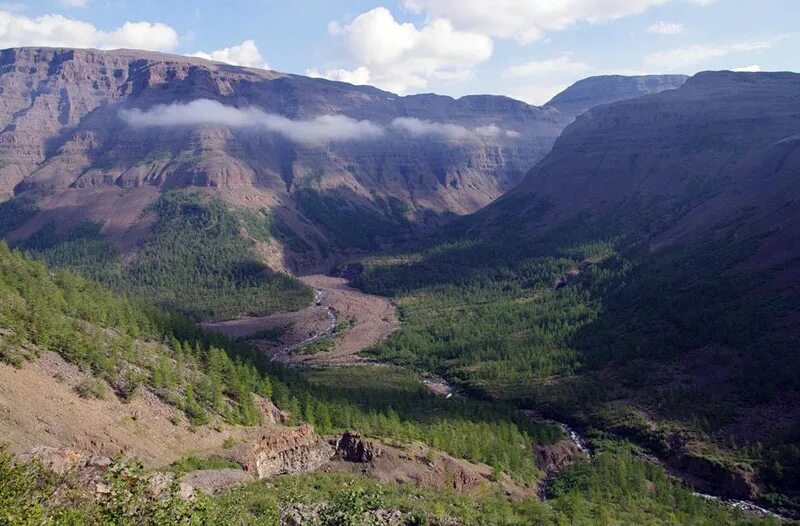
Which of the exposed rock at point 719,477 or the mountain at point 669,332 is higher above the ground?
the mountain at point 669,332

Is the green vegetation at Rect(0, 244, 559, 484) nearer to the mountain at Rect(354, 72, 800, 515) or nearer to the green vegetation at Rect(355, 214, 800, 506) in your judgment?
the green vegetation at Rect(355, 214, 800, 506)

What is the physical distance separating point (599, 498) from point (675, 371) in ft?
153

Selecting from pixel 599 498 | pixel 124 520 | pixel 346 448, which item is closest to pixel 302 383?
pixel 346 448

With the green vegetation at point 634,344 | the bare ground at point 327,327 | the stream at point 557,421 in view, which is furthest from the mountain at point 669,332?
the bare ground at point 327,327

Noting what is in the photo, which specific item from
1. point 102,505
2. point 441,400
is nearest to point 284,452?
point 102,505

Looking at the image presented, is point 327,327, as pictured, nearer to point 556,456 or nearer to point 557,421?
point 557,421

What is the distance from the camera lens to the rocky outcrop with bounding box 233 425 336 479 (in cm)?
5094

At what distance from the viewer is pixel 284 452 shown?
176 feet

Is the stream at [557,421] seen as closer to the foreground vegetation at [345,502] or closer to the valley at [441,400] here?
the valley at [441,400]

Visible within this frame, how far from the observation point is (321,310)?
181m

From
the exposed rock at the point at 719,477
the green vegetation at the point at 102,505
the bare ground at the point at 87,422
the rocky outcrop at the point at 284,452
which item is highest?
the green vegetation at the point at 102,505

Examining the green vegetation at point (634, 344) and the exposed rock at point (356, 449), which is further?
the green vegetation at point (634, 344)

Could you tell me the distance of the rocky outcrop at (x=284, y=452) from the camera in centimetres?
5094

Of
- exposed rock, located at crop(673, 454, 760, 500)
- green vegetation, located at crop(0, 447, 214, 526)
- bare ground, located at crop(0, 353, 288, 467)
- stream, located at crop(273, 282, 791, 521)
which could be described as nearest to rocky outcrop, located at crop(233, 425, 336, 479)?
bare ground, located at crop(0, 353, 288, 467)
